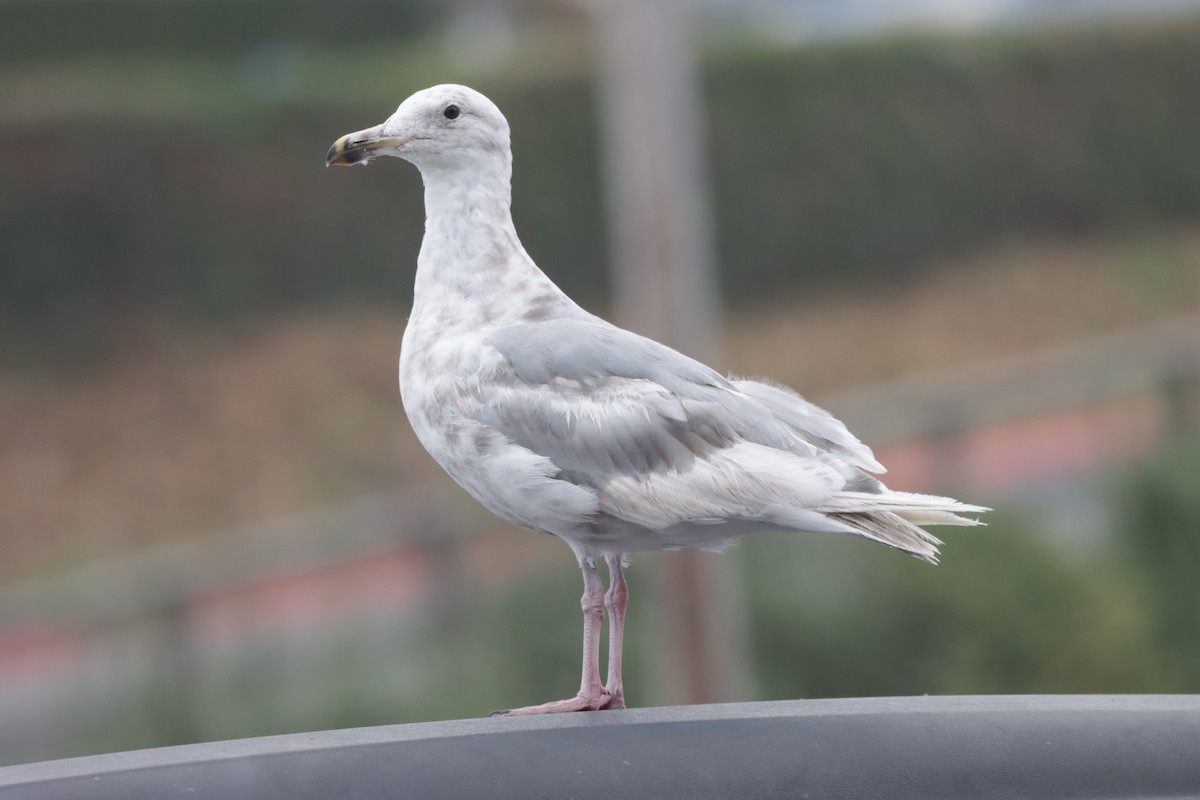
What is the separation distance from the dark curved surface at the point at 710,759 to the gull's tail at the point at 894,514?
29 cm

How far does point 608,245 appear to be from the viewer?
18141 mm

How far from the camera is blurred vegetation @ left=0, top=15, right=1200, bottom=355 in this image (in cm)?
1526

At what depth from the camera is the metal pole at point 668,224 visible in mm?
6406

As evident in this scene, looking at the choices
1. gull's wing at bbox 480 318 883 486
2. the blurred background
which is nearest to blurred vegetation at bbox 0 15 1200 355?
the blurred background

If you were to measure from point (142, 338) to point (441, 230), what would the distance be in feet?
43.7

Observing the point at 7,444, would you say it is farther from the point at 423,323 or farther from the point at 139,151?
the point at 423,323

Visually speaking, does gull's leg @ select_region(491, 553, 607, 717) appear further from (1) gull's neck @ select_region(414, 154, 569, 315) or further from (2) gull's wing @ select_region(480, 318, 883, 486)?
(1) gull's neck @ select_region(414, 154, 569, 315)

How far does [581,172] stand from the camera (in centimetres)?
1777

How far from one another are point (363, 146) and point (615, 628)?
3.04ft

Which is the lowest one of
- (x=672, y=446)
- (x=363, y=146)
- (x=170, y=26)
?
(x=672, y=446)

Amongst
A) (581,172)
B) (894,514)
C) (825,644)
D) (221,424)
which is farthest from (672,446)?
(581,172)

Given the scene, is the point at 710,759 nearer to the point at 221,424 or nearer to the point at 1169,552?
the point at 1169,552

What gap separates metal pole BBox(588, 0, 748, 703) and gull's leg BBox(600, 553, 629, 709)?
151 inches

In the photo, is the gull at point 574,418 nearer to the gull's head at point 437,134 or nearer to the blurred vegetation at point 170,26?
the gull's head at point 437,134
